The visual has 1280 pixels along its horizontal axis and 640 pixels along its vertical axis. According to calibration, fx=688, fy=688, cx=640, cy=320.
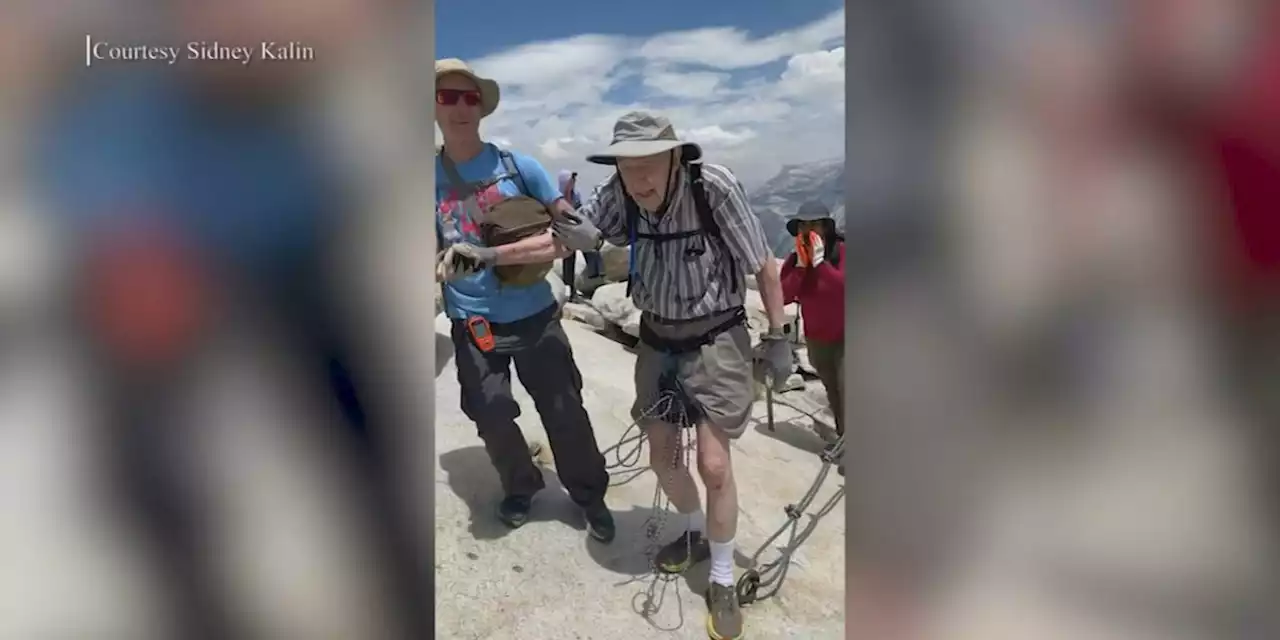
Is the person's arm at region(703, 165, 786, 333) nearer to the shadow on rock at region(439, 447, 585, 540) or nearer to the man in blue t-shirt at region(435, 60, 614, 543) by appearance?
the man in blue t-shirt at region(435, 60, 614, 543)

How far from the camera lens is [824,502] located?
6.30ft

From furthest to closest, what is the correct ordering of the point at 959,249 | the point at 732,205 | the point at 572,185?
the point at 572,185 → the point at 732,205 → the point at 959,249

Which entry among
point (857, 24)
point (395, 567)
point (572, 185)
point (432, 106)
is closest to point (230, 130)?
point (432, 106)

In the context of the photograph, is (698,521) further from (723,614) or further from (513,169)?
(513,169)

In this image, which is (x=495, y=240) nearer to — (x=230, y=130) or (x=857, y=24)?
(x=230, y=130)

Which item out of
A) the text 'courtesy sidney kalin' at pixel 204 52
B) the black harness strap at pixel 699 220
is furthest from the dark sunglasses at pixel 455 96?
the black harness strap at pixel 699 220

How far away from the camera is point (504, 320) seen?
76.9 inches

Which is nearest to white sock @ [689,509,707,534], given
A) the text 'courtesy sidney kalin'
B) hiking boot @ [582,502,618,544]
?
hiking boot @ [582,502,618,544]

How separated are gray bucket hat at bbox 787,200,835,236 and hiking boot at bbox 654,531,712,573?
93cm

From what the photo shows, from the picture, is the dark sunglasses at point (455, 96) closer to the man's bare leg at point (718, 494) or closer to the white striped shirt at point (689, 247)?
the white striped shirt at point (689, 247)

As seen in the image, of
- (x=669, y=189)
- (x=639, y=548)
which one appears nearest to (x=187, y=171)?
(x=669, y=189)

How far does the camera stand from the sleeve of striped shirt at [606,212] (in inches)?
75.0

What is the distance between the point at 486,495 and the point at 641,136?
40.6 inches

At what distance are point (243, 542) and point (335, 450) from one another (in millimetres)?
310
